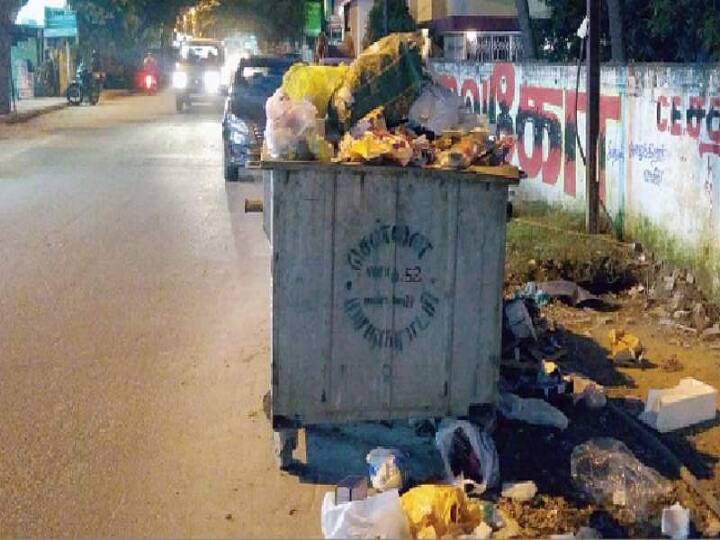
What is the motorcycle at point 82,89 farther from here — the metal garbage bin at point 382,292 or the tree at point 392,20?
the metal garbage bin at point 382,292

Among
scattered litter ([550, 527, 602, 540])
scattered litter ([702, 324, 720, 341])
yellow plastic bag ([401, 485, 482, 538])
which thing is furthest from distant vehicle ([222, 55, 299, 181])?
scattered litter ([550, 527, 602, 540])

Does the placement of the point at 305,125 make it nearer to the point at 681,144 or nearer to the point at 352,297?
the point at 352,297

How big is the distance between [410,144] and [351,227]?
50 centimetres

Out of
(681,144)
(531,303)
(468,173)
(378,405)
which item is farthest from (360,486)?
(681,144)

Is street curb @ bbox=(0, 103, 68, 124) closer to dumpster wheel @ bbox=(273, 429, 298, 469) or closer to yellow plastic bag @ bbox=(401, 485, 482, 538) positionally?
dumpster wheel @ bbox=(273, 429, 298, 469)

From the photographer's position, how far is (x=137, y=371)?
738 centimetres

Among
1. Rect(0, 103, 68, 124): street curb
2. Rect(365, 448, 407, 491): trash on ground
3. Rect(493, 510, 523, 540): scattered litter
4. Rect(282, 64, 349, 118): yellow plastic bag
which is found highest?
Rect(282, 64, 349, 118): yellow plastic bag

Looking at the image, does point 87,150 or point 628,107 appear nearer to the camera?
point 628,107

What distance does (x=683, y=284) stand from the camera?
8.91 m

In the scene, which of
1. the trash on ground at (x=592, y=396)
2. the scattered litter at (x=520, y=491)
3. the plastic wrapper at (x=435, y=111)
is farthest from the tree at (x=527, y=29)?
the scattered litter at (x=520, y=491)

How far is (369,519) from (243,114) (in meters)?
14.4

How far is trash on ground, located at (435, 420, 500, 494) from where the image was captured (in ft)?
17.1

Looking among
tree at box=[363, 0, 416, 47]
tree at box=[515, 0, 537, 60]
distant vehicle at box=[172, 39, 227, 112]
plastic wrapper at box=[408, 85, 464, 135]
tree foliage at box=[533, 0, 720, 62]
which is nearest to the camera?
plastic wrapper at box=[408, 85, 464, 135]

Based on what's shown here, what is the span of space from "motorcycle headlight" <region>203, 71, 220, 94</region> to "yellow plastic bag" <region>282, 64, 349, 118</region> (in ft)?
115
